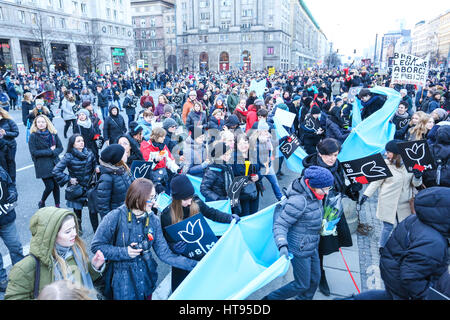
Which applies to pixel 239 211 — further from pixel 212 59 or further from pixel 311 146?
pixel 212 59

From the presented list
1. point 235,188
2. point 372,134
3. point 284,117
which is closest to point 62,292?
point 235,188

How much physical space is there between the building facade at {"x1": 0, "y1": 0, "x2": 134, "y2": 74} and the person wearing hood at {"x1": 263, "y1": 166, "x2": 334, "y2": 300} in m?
37.4

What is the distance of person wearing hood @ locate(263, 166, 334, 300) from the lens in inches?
121

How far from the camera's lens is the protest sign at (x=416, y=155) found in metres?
4.11

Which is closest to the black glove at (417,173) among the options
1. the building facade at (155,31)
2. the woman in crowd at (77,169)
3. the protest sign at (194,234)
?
the protest sign at (194,234)

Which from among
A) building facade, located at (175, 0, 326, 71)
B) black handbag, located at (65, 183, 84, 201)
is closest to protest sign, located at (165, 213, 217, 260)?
black handbag, located at (65, 183, 84, 201)

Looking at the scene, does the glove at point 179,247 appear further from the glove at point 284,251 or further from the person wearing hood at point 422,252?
the person wearing hood at point 422,252

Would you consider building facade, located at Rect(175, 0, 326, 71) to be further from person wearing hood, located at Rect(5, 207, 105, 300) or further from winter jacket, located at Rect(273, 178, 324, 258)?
person wearing hood, located at Rect(5, 207, 105, 300)

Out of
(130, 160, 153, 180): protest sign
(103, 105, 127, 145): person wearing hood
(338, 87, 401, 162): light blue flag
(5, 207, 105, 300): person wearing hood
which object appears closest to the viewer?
(5, 207, 105, 300): person wearing hood

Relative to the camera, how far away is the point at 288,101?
11750 mm

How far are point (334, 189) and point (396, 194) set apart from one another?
37.4 inches

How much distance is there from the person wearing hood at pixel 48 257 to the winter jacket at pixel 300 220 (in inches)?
68.8
